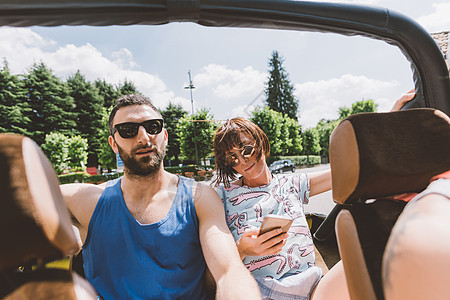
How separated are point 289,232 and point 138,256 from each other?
36.2 inches

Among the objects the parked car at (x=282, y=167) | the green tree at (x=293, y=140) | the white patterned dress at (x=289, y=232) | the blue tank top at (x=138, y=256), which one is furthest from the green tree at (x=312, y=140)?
the green tree at (x=293, y=140)

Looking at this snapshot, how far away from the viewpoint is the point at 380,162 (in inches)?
37.1

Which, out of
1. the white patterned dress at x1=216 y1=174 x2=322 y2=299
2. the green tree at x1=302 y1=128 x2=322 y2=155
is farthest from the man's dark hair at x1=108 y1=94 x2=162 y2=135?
the green tree at x1=302 y1=128 x2=322 y2=155

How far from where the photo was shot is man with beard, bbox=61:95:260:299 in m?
1.28

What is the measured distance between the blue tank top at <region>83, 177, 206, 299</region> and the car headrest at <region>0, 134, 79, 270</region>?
65cm

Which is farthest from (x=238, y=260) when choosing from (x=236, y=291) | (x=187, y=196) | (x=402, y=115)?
(x=402, y=115)

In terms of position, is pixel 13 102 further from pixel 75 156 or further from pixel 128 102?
pixel 75 156

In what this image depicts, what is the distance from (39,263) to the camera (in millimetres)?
686

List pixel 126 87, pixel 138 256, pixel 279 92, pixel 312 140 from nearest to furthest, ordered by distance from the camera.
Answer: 1. pixel 138 256
2. pixel 312 140
3. pixel 126 87
4. pixel 279 92

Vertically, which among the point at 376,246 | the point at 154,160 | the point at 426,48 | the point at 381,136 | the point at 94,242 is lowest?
the point at 94,242

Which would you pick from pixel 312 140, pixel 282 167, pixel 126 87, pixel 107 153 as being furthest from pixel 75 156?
pixel 126 87

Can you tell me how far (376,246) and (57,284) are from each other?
1047mm

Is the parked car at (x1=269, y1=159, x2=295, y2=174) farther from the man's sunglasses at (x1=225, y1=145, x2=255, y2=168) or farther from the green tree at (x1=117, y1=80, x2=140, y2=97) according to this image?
the man's sunglasses at (x1=225, y1=145, x2=255, y2=168)

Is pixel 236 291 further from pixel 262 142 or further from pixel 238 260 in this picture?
pixel 262 142
